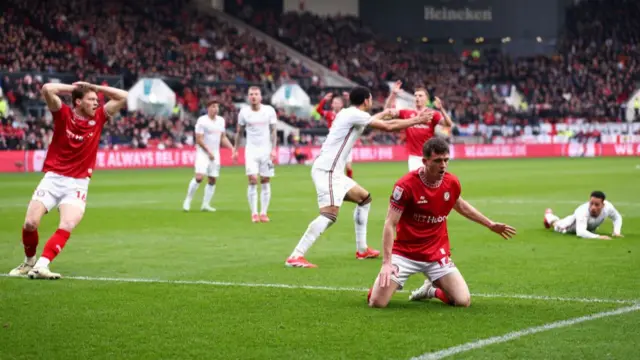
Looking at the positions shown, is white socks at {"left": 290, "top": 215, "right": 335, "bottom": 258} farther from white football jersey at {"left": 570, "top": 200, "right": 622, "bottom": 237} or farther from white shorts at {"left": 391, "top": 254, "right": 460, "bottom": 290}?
white football jersey at {"left": 570, "top": 200, "right": 622, "bottom": 237}

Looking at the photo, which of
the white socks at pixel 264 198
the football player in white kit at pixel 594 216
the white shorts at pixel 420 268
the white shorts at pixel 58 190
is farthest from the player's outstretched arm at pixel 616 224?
the white shorts at pixel 58 190

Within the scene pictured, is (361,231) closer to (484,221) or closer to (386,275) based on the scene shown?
(484,221)

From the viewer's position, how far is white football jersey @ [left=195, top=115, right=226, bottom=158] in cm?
2209

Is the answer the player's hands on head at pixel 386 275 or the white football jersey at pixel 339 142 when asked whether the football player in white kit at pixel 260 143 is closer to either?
the white football jersey at pixel 339 142

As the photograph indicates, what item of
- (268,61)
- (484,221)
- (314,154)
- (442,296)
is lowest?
(314,154)

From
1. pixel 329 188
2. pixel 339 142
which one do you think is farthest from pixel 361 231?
pixel 339 142

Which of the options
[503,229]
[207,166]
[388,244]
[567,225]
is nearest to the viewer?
[388,244]

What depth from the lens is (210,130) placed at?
72.8 ft

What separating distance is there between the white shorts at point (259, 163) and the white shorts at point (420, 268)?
10535mm

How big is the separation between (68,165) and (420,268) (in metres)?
4.45

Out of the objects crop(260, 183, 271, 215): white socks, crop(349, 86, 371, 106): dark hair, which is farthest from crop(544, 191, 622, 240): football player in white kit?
crop(260, 183, 271, 215): white socks

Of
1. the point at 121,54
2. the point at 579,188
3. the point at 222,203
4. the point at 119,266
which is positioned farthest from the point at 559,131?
the point at 119,266

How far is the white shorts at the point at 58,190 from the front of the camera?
11.3 meters

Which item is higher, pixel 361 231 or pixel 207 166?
pixel 207 166
